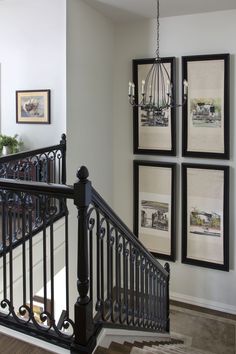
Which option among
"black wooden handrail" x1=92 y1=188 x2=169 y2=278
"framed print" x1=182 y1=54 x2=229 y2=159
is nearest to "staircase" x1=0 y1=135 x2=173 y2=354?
"black wooden handrail" x1=92 y1=188 x2=169 y2=278

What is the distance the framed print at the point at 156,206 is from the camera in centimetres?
566

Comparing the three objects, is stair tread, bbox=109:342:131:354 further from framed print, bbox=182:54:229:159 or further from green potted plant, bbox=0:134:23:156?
framed print, bbox=182:54:229:159

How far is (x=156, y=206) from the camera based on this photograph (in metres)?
5.79

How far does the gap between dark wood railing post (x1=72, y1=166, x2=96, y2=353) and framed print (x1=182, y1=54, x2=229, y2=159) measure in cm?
390

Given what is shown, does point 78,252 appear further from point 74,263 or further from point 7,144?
point 74,263

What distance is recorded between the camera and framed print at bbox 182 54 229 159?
512cm

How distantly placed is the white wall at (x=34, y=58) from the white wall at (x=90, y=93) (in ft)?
0.42

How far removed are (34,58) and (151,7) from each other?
1811mm

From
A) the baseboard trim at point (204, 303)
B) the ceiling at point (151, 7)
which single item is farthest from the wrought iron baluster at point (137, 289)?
the ceiling at point (151, 7)

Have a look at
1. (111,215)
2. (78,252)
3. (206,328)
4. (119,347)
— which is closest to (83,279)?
(78,252)

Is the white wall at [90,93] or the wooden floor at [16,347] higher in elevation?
the white wall at [90,93]

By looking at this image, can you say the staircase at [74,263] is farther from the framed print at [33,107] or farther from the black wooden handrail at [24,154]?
the framed print at [33,107]

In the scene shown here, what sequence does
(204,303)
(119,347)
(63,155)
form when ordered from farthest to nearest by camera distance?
(204,303) → (63,155) → (119,347)

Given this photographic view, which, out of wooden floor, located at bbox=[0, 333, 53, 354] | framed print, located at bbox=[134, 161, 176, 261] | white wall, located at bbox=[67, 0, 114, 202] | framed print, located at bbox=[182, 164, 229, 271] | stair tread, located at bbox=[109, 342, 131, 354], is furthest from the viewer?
framed print, located at bbox=[134, 161, 176, 261]
